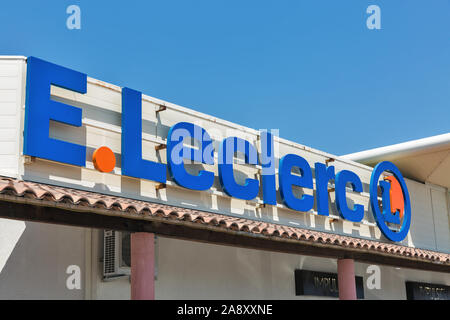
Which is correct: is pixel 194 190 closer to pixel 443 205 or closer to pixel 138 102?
pixel 138 102

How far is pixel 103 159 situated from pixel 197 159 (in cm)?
255

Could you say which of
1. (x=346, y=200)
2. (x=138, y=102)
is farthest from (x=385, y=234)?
(x=138, y=102)

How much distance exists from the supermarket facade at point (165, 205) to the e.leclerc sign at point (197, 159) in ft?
0.09

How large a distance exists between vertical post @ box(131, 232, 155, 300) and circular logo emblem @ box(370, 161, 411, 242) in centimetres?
890

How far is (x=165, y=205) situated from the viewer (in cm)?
1245

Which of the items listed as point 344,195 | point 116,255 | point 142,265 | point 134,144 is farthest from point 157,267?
point 344,195

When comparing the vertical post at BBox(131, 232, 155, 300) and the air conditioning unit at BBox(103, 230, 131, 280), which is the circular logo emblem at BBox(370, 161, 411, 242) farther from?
the vertical post at BBox(131, 232, 155, 300)

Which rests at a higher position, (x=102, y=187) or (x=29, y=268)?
(x=102, y=187)
